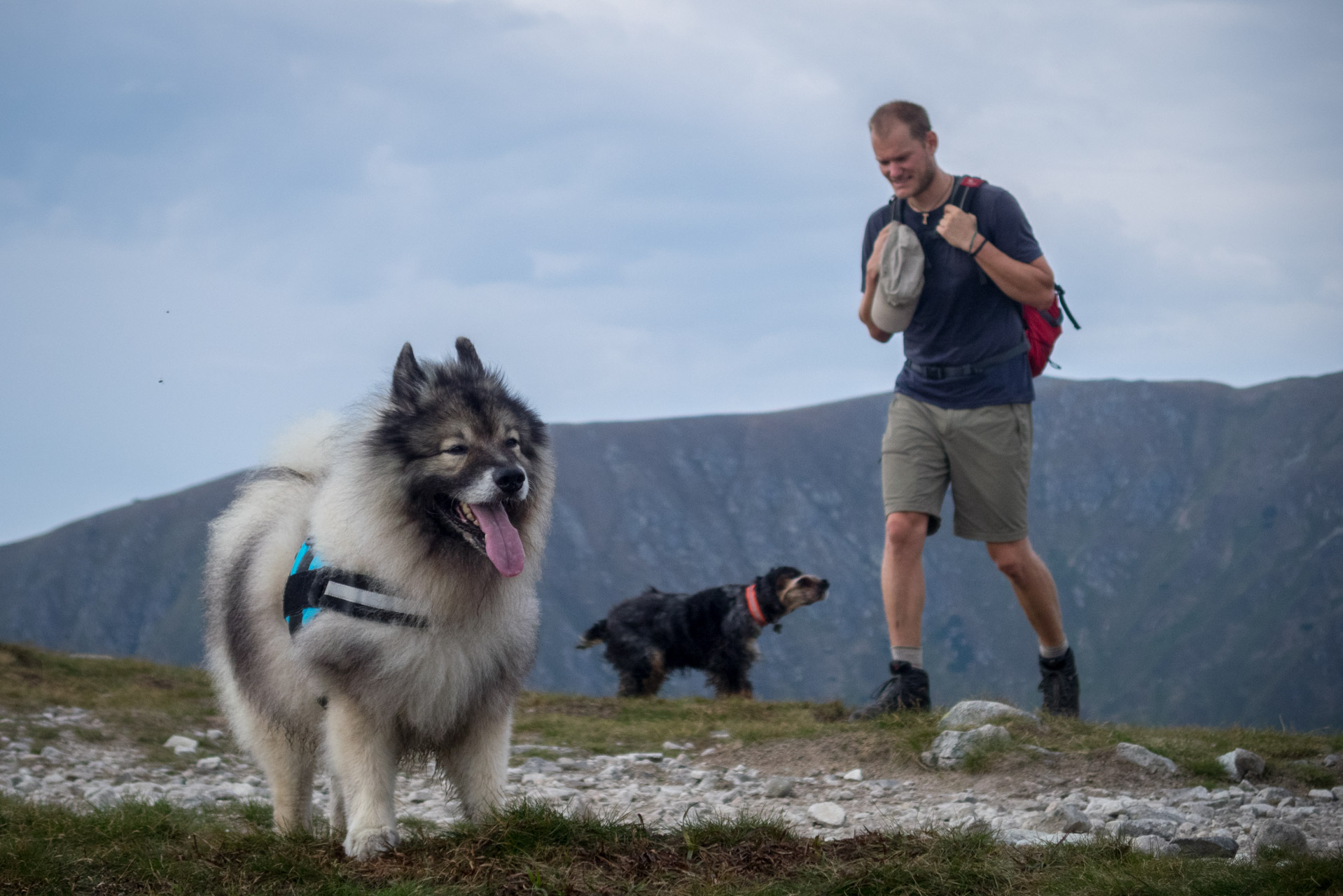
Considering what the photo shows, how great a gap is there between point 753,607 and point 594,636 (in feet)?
6.69

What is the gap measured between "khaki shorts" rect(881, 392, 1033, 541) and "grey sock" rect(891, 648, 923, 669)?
756mm

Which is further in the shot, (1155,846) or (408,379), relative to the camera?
(408,379)

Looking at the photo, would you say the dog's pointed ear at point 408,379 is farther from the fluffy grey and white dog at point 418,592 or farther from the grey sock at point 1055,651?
the grey sock at point 1055,651

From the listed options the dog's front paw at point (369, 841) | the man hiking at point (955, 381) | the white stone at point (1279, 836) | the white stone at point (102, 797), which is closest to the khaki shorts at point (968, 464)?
the man hiking at point (955, 381)

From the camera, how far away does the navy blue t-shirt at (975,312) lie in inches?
259

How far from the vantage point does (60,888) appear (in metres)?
3.65

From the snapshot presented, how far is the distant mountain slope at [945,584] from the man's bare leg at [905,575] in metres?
118

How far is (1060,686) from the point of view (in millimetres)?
7109

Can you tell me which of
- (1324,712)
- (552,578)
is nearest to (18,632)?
(552,578)

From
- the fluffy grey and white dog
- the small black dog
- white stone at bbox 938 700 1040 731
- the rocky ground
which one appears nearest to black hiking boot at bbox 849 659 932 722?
white stone at bbox 938 700 1040 731

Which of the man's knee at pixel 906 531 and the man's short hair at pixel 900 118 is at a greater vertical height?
the man's short hair at pixel 900 118

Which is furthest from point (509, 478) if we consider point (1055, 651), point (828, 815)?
point (1055, 651)

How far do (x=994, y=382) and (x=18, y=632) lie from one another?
165 m

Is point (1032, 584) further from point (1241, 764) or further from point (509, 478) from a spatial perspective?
point (509, 478)
